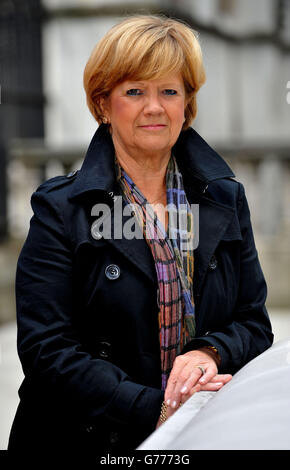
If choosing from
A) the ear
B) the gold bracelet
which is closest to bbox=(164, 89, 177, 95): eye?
the ear

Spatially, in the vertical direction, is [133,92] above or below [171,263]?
above

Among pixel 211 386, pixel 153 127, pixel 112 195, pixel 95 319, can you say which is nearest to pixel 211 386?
pixel 211 386

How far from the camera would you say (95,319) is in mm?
1929

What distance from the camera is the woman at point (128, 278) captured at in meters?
1.86

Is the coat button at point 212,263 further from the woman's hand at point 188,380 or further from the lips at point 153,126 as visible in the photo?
the lips at point 153,126

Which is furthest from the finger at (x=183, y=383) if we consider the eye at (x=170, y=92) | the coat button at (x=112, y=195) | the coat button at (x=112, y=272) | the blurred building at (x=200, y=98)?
the blurred building at (x=200, y=98)

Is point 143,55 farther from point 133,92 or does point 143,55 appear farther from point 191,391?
point 191,391

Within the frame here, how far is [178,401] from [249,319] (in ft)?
1.24

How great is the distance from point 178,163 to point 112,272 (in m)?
0.44

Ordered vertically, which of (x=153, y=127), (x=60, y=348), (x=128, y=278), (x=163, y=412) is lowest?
(x=163, y=412)

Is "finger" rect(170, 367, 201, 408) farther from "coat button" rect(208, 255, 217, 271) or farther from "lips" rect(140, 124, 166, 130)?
"lips" rect(140, 124, 166, 130)

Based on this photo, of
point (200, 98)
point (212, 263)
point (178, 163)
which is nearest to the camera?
point (212, 263)

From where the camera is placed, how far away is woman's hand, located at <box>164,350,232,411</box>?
1822 millimetres
